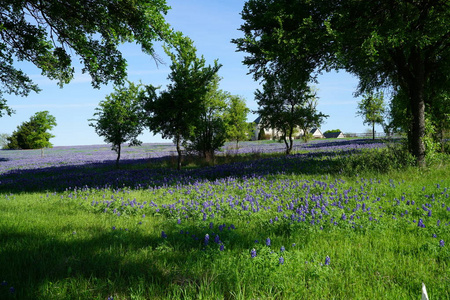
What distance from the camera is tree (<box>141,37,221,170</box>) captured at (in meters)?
16.0

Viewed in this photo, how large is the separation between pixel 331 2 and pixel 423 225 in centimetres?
1122

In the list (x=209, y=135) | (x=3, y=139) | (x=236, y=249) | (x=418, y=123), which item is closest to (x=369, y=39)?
(x=418, y=123)

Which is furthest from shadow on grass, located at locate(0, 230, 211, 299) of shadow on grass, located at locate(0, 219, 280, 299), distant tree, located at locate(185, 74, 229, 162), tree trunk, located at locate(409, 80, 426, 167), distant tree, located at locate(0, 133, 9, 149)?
distant tree, located at locate(0, 133, 9, 149)

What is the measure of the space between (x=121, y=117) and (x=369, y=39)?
55.7ft

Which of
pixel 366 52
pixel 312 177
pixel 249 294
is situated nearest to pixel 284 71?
pixel 366 52

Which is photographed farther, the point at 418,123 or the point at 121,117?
the point at 121,117

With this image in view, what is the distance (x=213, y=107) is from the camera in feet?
80.9

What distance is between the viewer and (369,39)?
28.9ft

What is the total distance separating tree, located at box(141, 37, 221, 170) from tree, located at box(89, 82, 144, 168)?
347cm

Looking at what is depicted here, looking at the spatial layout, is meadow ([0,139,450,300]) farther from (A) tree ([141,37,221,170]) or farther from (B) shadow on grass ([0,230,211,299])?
(A) tree ([141,37,221,170])

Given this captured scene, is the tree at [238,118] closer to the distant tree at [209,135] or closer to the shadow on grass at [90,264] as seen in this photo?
the distant tree at [209,135]

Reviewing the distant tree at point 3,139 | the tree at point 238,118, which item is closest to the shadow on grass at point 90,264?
the tree at point 238,118

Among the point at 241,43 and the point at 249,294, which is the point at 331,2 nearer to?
the point at 241,43

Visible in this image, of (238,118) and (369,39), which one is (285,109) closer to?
(238,118)
